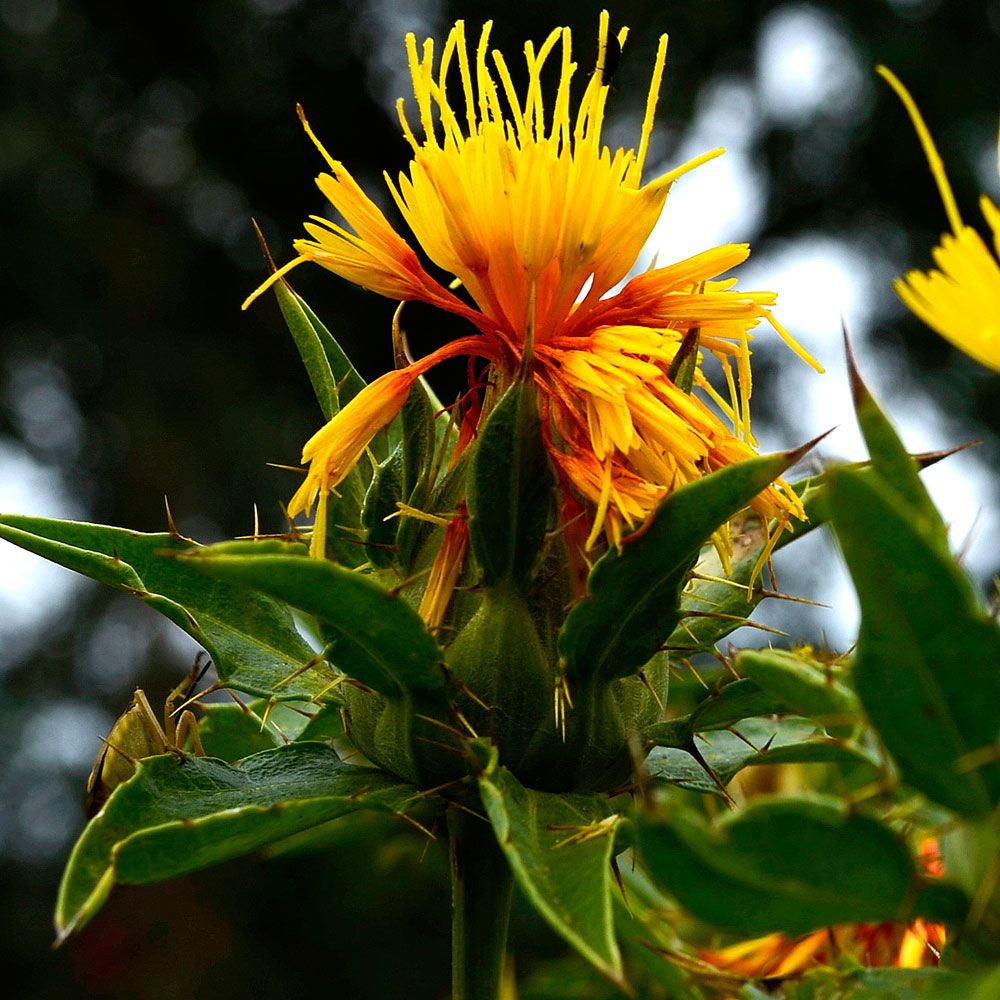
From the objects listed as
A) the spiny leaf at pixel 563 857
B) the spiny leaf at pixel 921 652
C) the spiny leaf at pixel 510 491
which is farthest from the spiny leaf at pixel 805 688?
the spiny leaf at pixel 510 491

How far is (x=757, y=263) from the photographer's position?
8398mm

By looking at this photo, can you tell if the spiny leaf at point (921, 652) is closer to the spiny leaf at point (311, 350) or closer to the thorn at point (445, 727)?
the thorn at point (445, 727)

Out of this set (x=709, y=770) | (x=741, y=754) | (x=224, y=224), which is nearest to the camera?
(x=709, y=770)

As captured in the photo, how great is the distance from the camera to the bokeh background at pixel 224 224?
7645 mm

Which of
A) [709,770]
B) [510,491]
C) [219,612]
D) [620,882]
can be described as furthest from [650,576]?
[219,612]

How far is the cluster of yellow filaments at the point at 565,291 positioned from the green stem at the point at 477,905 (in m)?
0.32

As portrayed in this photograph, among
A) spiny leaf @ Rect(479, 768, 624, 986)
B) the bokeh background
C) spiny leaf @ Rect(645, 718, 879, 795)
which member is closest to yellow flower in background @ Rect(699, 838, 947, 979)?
spiny leaf @ Rect(645, 718, 879, 795)

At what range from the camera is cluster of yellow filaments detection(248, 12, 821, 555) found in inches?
44.4

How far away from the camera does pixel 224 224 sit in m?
8.73

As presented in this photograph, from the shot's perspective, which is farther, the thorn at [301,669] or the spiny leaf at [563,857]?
the thorn at [301,669]

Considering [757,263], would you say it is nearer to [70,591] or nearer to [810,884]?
[70,591]

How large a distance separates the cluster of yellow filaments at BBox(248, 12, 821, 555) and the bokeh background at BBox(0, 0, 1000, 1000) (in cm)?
615

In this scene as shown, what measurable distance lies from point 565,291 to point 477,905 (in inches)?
23.6

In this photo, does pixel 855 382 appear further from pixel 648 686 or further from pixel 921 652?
pixel 648 686
